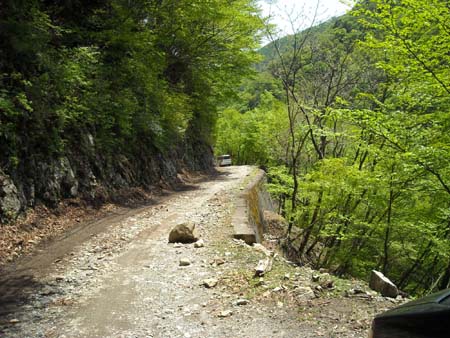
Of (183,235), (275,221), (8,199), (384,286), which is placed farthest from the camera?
(275,221)

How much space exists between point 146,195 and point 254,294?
866 cm

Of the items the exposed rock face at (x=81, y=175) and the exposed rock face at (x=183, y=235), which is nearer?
the exposed rock face at (x=81, y=175)

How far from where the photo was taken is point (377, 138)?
9141mm

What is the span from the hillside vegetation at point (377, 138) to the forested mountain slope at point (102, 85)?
537 centimetres

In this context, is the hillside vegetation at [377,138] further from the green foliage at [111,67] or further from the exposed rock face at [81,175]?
the exposed rock face at [81,175]

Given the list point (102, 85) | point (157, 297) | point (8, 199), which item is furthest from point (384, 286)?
point (102, 85)

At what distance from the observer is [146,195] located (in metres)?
12.8

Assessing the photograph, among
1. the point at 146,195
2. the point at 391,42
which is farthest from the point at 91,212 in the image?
the point at 391,42

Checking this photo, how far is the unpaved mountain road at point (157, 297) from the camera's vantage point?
13.0ft

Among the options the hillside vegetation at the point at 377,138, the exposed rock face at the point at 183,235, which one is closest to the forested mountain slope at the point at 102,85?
the exposed rock face at the point at 183,235

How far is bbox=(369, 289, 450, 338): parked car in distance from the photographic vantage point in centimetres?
164

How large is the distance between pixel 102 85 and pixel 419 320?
10.5 m

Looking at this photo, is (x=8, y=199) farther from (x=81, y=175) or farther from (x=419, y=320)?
(x=419, y=320)

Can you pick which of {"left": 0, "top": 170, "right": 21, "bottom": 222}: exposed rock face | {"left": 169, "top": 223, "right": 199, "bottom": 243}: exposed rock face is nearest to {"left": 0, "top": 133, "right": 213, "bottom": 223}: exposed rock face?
{"left": 0, "top": 170, "right": 21, "bottom": 222}: exposed rock face
